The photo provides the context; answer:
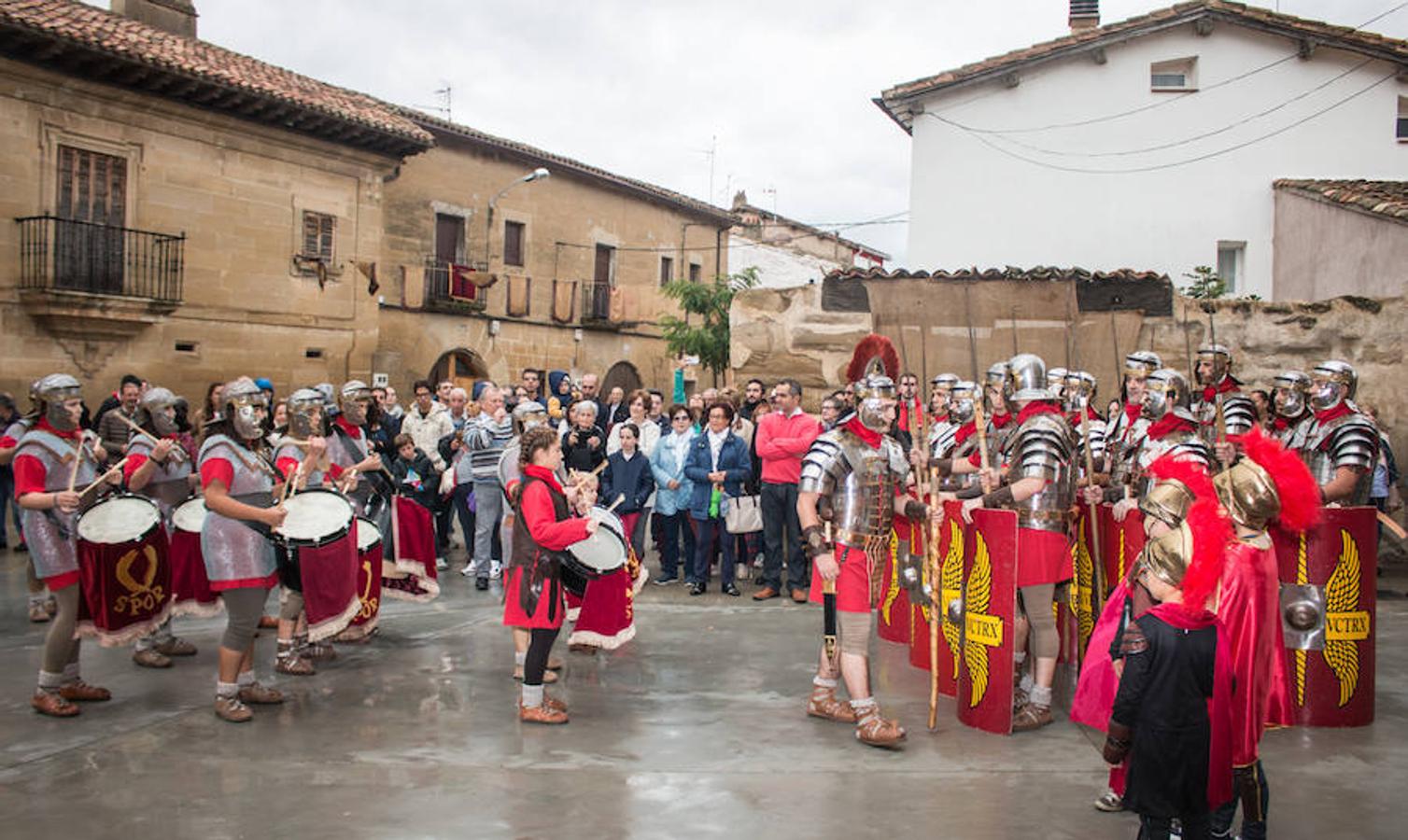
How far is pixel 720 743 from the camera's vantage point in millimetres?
5602

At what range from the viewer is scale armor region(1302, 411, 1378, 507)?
251 inches

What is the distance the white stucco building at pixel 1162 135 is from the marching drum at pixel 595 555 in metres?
14.4

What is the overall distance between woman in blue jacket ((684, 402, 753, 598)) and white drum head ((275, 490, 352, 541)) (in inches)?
163

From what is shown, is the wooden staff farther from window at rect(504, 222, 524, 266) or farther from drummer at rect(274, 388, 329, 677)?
window at rect(504, 222, 524, 266)

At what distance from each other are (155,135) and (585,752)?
17.4 metres

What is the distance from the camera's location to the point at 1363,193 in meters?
14.1

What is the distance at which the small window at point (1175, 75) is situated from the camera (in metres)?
18.7

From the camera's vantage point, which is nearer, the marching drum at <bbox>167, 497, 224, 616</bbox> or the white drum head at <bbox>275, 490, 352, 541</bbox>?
the white drum head at <bbox>275, 490, 352, 541</bbox>

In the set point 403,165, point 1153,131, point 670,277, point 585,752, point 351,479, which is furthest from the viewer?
point 670,277

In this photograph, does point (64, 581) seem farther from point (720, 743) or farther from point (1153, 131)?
point (1153, 131)

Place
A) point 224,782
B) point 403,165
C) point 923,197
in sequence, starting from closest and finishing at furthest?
point 224,782 → point 923,197 → point 403,165

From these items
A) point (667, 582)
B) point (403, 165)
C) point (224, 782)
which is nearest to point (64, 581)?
point (224, 782)

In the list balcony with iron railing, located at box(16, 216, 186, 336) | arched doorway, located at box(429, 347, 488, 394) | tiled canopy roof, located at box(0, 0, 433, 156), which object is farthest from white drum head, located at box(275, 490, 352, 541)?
arched doorway, located at box(429, 347, 488, 394)

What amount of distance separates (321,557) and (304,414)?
84 cm
